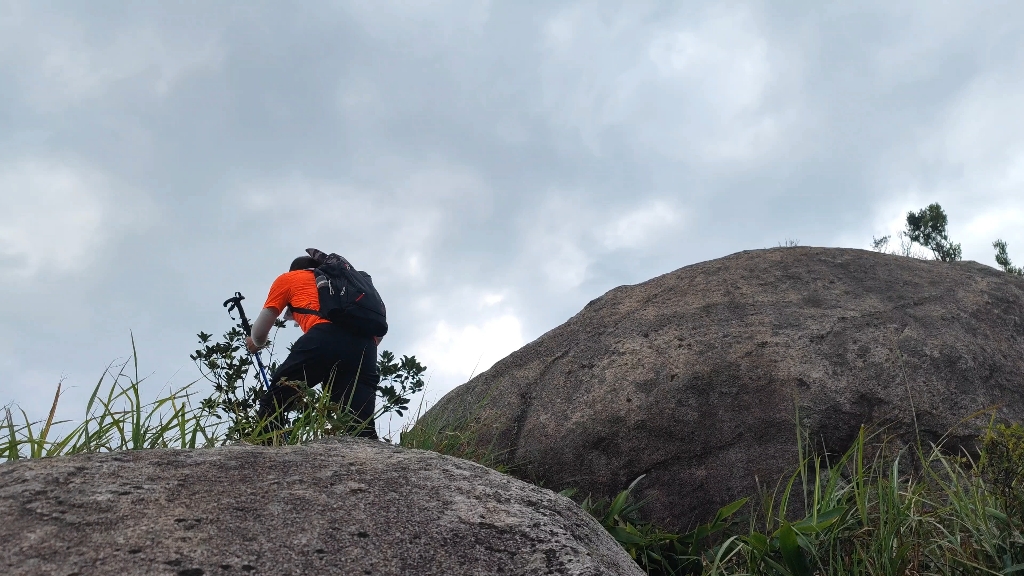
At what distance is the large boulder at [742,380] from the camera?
13.4 feet

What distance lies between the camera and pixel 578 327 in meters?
5.20

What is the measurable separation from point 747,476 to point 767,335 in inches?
33.5

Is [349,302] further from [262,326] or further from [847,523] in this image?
[847,523]

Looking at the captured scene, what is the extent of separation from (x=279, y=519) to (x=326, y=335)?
2.59 m

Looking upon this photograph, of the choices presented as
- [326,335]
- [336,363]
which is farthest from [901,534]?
[326,335]

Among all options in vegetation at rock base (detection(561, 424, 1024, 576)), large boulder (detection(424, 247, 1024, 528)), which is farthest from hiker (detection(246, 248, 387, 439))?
vegetation at rock base (detection(561, 424, 1024, 576))

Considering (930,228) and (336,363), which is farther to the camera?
(930,228)

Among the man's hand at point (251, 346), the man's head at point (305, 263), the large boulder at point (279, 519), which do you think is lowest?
the large boulder at point (279, 519)

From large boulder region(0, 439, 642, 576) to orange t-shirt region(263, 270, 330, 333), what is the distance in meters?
2.28

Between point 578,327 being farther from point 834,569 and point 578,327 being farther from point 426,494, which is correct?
point 426,494

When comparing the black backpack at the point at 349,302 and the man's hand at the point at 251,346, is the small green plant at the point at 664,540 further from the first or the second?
the man's hand at the point at 251,346

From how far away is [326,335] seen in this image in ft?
15.1

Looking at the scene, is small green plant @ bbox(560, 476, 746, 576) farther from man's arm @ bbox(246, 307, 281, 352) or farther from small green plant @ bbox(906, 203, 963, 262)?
small green plant @ bbox(906, 203, 963, 262)

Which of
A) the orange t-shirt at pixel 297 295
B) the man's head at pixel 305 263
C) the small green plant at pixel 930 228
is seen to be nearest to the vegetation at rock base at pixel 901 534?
the orange t-shirt at pixel 297 295
